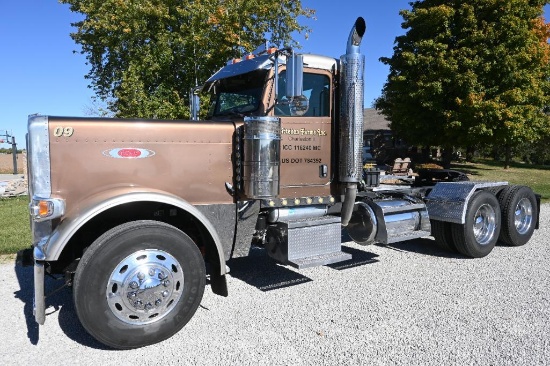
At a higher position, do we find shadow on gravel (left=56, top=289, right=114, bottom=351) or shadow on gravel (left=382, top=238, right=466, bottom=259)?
shadow on gravel (left=382, top=238, right=466, bottom=259)

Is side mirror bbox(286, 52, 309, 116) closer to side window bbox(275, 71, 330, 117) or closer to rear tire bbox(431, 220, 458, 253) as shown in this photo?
side window bbox(275, 71, 330, 117)

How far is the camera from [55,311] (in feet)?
14.1

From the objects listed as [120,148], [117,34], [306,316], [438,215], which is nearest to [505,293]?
[438,215]

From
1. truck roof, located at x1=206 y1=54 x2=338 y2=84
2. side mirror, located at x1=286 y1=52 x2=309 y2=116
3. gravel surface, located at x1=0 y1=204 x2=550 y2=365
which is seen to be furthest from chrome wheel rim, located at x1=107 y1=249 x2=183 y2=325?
truck roof, located at x1=206 y1=54 x2=338 y2=84

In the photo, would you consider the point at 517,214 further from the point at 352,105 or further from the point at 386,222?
the point at 352,105

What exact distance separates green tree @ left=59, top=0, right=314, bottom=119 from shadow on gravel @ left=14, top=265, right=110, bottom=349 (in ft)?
31.5

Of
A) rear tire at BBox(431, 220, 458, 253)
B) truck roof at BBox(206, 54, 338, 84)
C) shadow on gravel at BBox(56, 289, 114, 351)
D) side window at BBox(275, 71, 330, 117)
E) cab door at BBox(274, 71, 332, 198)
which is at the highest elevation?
truck roof at BBox(206, 54, 338, 84)

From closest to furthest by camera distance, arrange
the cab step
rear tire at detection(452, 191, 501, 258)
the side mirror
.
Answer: the side mirror, the cab step, rear tire at detection(452, 191, 501, 258)

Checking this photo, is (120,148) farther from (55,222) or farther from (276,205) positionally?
(276,205)

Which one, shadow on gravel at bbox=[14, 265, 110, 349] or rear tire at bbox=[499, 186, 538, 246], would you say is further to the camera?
rear tire at bbox=[499, 186, 538, 246]

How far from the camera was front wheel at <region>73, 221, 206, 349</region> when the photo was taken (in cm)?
335

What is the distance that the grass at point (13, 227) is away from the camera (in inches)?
268

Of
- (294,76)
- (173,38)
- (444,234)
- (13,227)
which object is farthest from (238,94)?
(173,38)

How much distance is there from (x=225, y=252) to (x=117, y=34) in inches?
567
